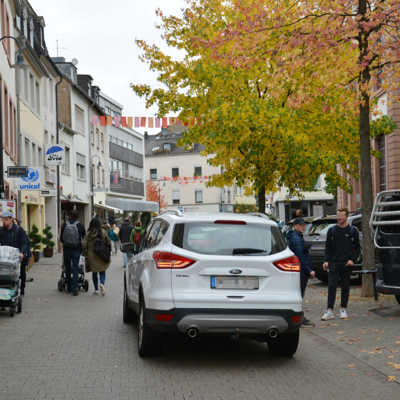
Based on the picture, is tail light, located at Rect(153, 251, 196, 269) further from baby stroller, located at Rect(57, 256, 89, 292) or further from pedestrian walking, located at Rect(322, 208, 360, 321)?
baby stroller, located at Rect(57, 256, 89, 292)

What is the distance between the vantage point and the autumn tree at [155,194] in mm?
92438

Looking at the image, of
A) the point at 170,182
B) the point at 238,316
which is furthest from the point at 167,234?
the point at 170,182

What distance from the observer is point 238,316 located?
725 centimetres

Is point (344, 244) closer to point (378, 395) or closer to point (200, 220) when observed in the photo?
point (200, 220)

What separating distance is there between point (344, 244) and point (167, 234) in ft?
13.2

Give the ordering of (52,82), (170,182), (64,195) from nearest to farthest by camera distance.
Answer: (52,82) < (64,195) < (170,182)

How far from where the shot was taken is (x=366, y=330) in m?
9.63

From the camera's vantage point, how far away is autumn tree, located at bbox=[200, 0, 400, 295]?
1259cm

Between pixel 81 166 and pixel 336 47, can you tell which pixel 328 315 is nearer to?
pixel 336 47

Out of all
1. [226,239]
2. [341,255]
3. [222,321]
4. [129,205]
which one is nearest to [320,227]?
[341,255]

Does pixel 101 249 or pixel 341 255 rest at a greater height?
pixel 341 255

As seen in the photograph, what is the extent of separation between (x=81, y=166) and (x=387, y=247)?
3983 centimetres

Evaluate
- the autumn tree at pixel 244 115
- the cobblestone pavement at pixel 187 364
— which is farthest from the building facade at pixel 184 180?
the cobblestone pavement at pixel 187 364

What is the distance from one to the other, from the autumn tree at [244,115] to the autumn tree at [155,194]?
2723 inches
